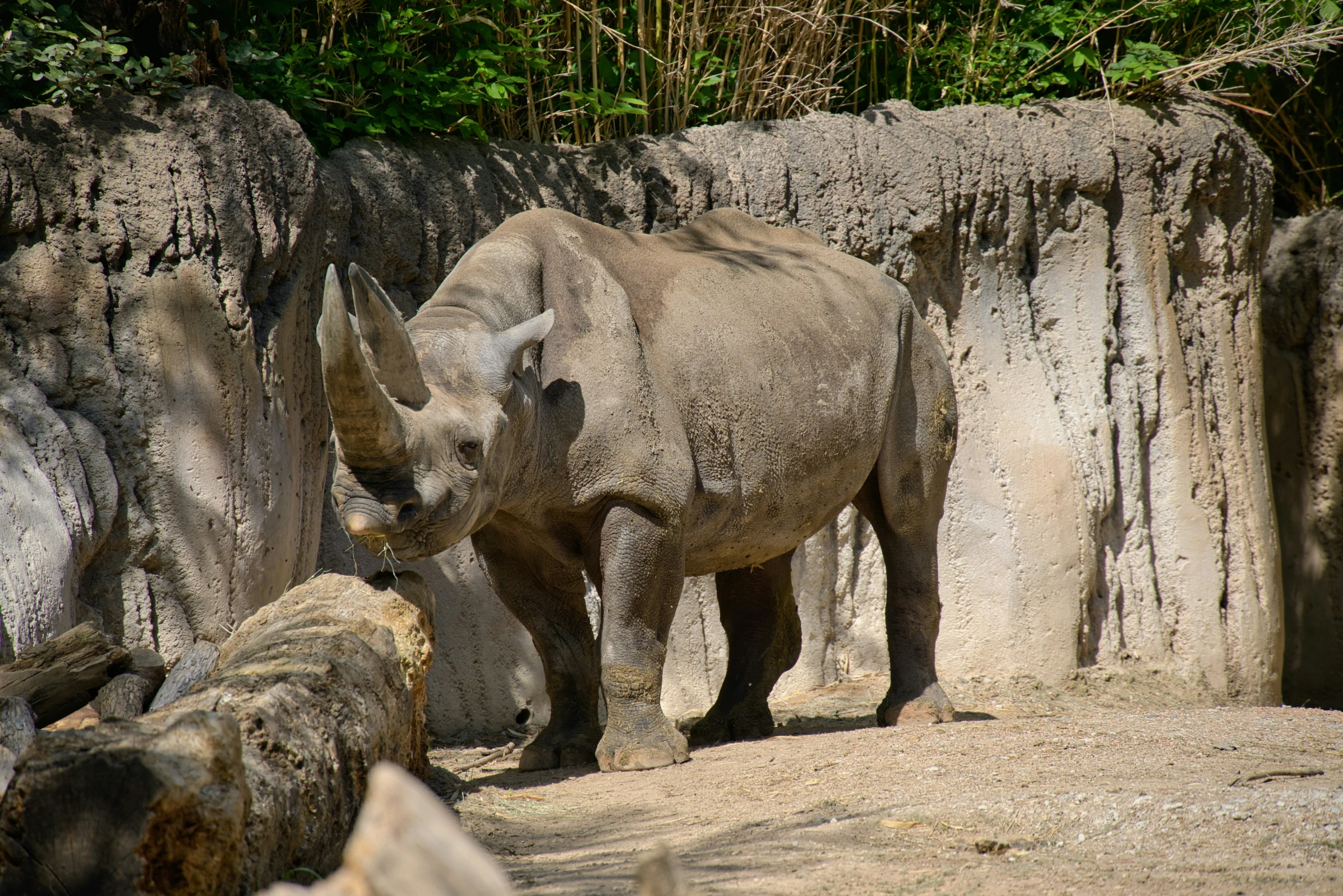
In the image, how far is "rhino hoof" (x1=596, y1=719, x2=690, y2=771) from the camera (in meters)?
4.63

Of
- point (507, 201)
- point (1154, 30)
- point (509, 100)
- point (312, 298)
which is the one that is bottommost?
point (312, 298)

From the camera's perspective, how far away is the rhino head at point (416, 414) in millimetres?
3621

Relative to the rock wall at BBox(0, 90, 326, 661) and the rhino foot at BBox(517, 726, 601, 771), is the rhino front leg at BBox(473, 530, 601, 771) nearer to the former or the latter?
the rhino foot at BBox(517, 726, 601, 771)

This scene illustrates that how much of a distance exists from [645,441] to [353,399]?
1.38 meters

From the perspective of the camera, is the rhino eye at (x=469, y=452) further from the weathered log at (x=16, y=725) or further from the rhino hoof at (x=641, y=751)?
the weathered log at (x=16, y=725)

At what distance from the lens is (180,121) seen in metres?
5.31

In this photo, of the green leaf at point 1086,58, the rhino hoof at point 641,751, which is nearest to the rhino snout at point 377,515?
the rhino hoof at point 641,751

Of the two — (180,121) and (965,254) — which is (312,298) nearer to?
(180,121)

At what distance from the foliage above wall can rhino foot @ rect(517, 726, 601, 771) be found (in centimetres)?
303

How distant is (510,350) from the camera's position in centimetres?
431

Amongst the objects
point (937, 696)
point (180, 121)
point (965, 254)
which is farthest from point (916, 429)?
point (180, 121)

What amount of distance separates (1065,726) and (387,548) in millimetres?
2523

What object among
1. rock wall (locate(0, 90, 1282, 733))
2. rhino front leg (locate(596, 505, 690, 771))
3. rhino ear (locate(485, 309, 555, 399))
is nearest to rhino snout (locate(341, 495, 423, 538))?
rhino ear (locate(485, 309, 555, 399))

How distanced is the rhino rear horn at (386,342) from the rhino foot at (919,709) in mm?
2849
